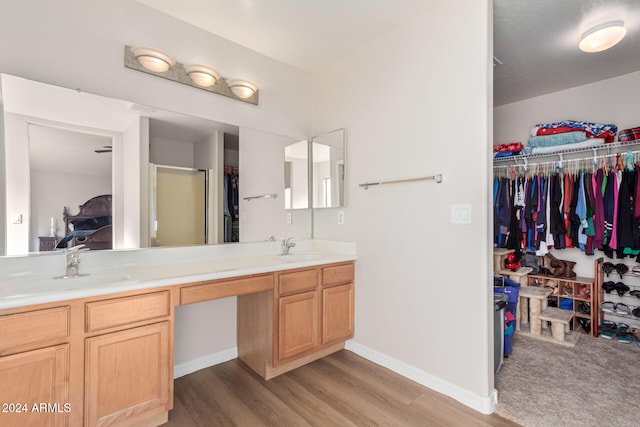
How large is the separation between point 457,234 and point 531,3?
63.4 inches

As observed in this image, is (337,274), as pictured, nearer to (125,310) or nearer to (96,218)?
(125,310)

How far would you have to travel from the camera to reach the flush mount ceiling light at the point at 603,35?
2109 mm

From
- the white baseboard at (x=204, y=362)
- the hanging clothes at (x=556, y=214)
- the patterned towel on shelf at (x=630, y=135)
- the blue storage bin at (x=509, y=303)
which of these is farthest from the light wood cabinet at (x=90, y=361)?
the patterned towel on shelf at (x=630, y=135)

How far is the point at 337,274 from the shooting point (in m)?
2.39

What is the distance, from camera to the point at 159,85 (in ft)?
6.71

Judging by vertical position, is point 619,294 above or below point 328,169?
below

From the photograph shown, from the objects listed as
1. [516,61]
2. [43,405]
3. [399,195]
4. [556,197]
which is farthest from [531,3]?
[43,405]

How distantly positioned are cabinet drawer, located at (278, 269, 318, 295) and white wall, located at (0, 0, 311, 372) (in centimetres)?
61

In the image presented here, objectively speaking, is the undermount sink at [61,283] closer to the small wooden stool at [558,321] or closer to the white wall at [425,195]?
the white wall at [425,195]

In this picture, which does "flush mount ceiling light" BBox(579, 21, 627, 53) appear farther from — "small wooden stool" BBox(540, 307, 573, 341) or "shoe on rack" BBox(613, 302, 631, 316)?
"shoe on rack" BBox(613, 302, 631, 316)

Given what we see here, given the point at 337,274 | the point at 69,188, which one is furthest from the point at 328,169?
the point at 69,188

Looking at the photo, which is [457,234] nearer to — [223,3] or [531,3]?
[531,3]

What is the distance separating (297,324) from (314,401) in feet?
1.59

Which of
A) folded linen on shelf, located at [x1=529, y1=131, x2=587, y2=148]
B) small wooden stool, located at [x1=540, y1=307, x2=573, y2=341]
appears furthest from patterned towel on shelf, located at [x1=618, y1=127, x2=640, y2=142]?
small wooden stool, located at [x1=540, y1=307, x2=573, y2=341]
